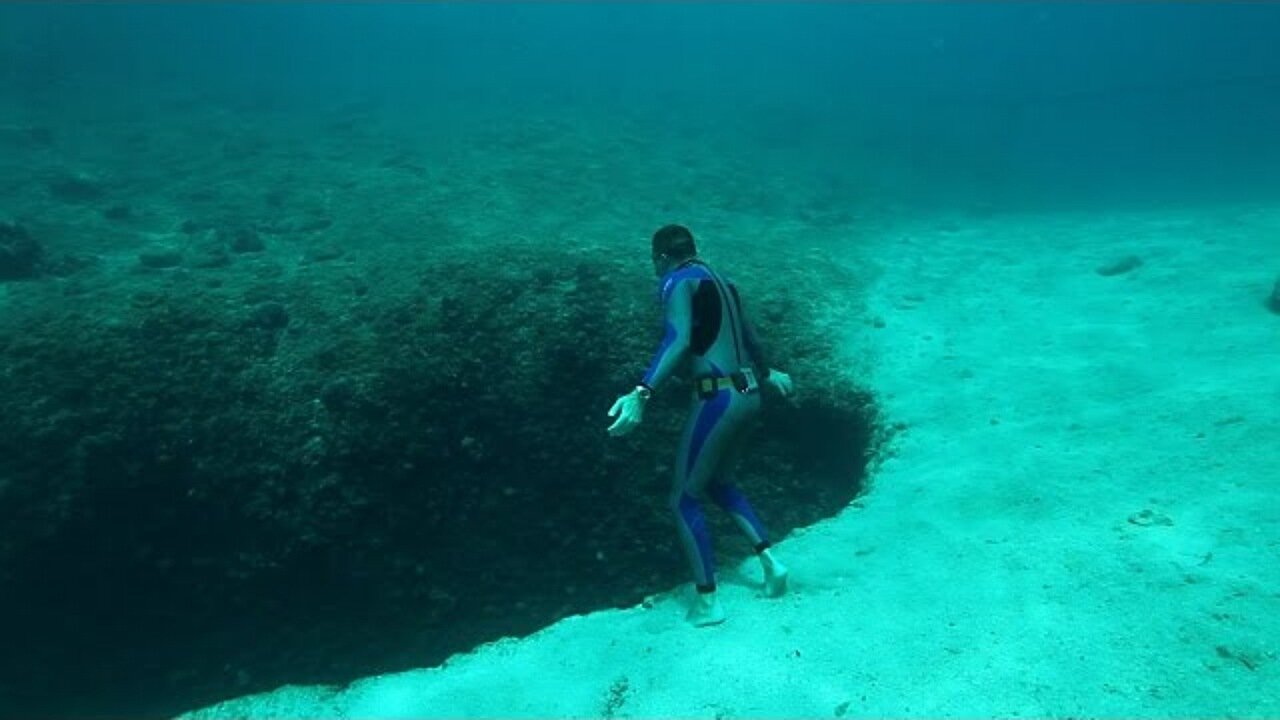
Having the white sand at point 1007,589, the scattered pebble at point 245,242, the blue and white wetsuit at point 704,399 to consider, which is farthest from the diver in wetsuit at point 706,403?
the scattered pebble at point 245,242

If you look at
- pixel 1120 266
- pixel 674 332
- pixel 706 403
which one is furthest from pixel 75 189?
pixel 1120 266

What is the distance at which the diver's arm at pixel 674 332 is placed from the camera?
13.1 feet

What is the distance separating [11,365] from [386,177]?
10.3 m

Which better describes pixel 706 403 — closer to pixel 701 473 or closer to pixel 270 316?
pixel 701 473

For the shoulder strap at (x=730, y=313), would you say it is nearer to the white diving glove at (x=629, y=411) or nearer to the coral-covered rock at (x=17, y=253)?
the white diving glove at (x=629, y=411)

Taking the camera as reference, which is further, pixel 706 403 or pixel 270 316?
pixel 270 316

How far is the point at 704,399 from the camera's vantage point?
165 inches

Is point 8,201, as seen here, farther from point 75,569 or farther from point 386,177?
point 75,569

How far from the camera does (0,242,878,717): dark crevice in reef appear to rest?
4.18 metres

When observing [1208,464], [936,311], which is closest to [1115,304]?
[936,311]

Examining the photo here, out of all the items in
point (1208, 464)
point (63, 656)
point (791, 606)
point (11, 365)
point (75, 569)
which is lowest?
point (63, 656)

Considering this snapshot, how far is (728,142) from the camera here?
22531mm

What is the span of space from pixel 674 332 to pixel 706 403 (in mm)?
499

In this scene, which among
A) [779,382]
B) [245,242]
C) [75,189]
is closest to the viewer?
[779,382]
